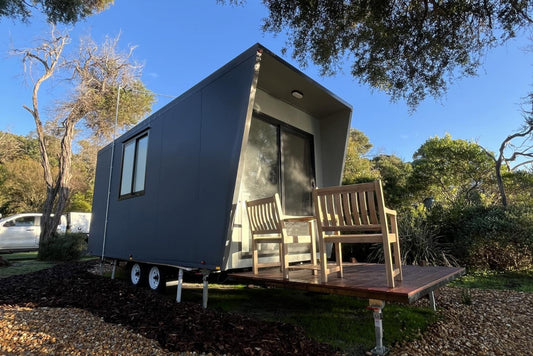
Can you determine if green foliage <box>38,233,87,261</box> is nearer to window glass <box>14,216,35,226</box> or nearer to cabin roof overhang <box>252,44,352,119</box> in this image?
window glass <box>14,216,35,226</box>

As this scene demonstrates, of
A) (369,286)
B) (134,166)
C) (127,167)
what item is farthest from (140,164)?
(369,286)

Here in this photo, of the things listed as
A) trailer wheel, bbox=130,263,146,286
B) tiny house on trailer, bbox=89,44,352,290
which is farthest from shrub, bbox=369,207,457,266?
trailer wheel, bbox=130,263,146,286

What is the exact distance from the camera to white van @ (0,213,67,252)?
446 inches

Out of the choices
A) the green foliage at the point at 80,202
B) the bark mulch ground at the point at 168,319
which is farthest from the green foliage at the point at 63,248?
the green foliage at the point at 80,202

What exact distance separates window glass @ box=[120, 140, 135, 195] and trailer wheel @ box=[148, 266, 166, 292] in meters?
1.59

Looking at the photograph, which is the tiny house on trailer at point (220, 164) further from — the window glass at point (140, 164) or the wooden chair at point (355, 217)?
the wooden chair at point (355, 217)

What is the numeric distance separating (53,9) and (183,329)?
6614mm

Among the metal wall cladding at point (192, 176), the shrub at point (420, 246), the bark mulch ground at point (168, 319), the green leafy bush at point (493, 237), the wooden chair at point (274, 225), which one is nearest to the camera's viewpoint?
the bark mulch ground at point (168, 319)

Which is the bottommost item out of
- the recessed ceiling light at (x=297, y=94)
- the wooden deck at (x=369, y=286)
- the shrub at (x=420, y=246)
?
the wooden deck at (x=369, y=286)

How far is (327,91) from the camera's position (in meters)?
4.52

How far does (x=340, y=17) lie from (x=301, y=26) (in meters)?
0.77

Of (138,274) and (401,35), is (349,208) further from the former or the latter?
(401,35)

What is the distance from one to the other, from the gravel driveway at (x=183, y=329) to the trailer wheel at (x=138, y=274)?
547 mm

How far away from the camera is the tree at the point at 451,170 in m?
11.8
